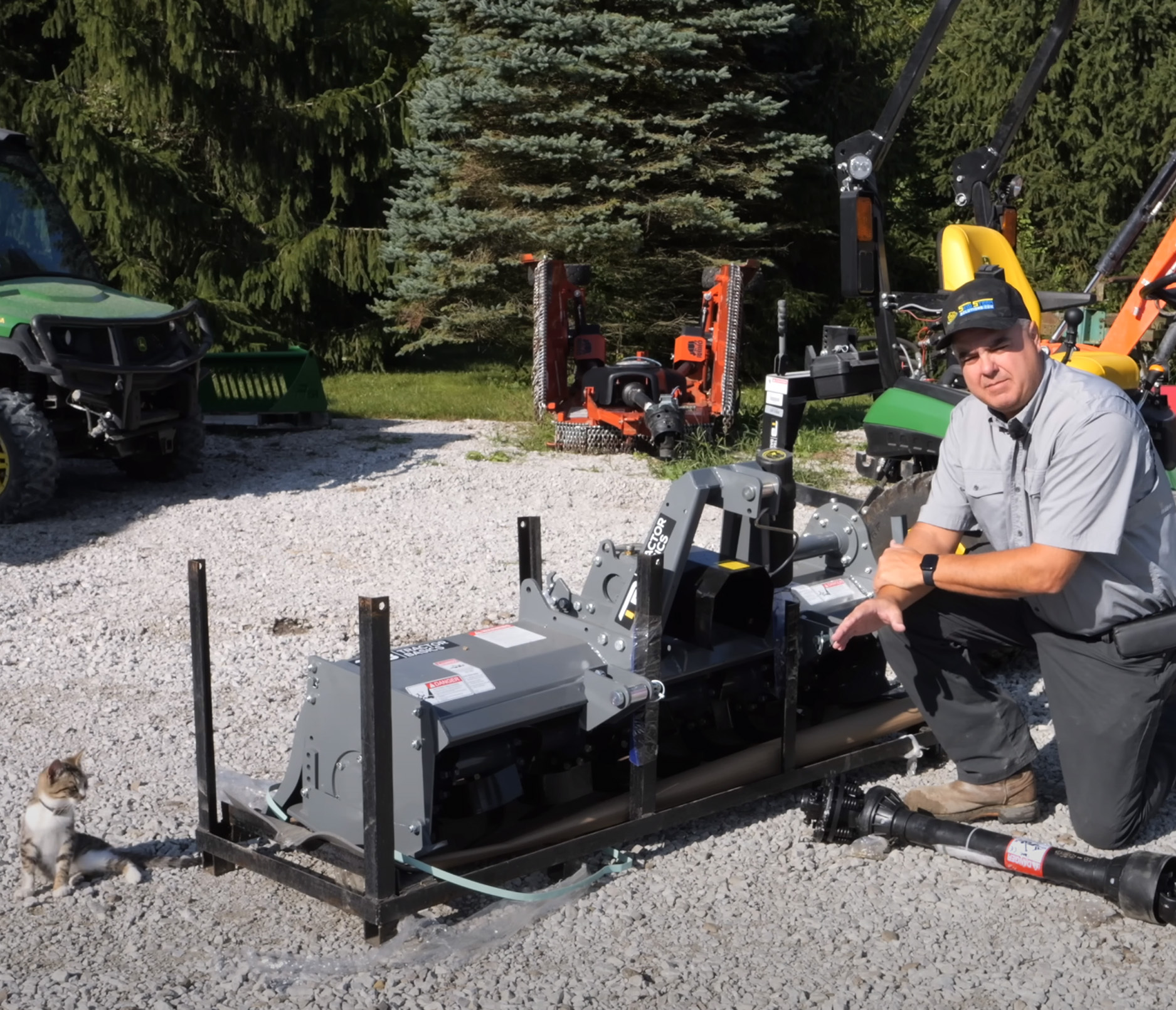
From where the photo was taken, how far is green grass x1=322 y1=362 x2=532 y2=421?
41.6 ft

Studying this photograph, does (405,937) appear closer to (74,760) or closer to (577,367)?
(74,760)

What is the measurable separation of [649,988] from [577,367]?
8288mm

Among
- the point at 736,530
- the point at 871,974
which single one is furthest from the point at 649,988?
the point at 736,530

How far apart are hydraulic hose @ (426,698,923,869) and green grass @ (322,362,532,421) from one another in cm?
825

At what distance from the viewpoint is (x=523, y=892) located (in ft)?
11.4

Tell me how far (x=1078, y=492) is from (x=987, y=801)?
3.44ft

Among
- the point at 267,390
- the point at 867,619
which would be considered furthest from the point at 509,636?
the point at 267,390

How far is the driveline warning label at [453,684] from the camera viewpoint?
11.1 feet

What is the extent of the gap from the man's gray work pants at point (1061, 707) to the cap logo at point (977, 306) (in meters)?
0.85

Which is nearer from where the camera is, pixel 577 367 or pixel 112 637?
pixel 112 637

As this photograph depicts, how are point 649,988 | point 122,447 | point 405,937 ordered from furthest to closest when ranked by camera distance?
point 122,447 → point 405,937 → point 649,988

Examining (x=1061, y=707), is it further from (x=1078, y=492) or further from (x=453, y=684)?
(x=453, y=684)

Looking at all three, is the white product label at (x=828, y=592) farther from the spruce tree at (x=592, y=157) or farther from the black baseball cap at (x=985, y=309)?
the spruce tree at (x=592, y=157)

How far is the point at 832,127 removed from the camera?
16.5 m
